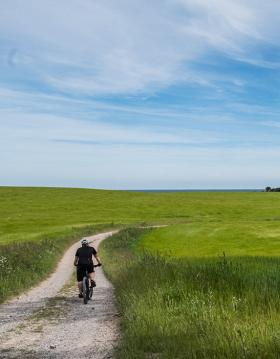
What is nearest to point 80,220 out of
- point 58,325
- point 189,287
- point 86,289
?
point 86,289

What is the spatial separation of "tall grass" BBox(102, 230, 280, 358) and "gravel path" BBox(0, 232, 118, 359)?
786mm

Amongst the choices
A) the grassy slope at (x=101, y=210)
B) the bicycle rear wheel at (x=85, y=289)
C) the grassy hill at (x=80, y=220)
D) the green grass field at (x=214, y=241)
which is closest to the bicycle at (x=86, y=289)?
the bicycle rear wheel at (x=85, y=289)

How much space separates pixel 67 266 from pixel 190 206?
3174 inches

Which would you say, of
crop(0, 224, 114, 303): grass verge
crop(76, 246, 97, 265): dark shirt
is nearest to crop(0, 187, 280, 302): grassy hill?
crop(0, 224, 114, 303): grass verge

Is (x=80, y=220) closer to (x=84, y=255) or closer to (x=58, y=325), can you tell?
(x=84, y=255)

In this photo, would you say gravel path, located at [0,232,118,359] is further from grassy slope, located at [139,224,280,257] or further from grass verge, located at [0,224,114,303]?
grassy slope, located at [139,224,280,257]

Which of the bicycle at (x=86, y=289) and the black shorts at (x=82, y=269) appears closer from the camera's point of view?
the bicycle at (x=86, y=289)

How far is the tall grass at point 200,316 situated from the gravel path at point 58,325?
30.9 inches

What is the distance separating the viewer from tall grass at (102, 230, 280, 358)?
834 centimetres

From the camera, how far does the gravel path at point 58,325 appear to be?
38.1ft

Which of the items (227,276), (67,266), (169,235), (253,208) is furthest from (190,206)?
(227,276)

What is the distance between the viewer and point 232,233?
54.3m

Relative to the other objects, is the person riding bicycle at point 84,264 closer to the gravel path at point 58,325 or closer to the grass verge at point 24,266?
the gravel path at point 58,325

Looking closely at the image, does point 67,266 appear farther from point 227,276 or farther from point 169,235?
point 169,235
